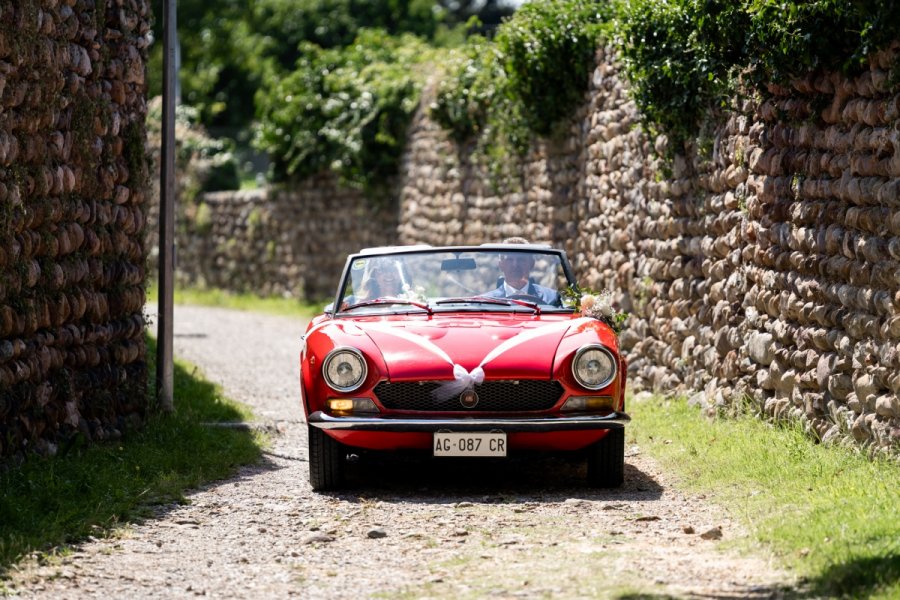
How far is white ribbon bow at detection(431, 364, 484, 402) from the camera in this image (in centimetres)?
729

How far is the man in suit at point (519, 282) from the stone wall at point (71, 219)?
2.58 metres

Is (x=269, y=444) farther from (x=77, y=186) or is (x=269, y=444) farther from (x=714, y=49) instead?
(x=714, y=49)

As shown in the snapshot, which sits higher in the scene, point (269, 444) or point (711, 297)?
point (711, 297)

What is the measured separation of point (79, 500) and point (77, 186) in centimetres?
237

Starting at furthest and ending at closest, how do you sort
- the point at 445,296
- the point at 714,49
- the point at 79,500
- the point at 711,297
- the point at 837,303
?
the point at 711,297 → the point at 714,49 → the point at 445,296 → the point at 837,303 → the point at 79,500

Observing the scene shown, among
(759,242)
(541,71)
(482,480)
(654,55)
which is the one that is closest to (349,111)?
(541,71)

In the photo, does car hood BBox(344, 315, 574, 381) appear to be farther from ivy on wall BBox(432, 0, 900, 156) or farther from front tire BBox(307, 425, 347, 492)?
ivy on wall BBox(432, 0, 900, 156)

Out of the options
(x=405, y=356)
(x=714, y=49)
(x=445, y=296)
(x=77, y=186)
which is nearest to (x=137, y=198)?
(x=77, y=186)

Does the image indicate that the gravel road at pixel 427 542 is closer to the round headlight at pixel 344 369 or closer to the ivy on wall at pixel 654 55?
the round headlight at pixel 344 369

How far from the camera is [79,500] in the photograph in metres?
7.05

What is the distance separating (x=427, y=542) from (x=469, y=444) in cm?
109

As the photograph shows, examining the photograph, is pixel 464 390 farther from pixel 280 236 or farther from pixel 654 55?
pixel 280 236

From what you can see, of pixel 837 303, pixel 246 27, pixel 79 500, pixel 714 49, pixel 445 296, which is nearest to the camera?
pixel 79 500

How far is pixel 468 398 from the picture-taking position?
288 inches
